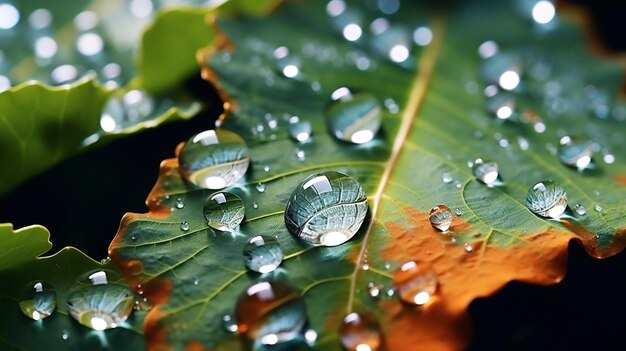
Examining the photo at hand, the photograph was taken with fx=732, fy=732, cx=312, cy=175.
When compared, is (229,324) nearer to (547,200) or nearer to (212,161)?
(212,161)

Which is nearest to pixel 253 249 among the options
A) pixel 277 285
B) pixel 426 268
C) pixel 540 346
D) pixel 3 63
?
pixel 277 285

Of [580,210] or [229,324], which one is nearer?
[229,324]

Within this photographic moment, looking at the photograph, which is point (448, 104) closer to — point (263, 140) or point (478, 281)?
point (263, 140)

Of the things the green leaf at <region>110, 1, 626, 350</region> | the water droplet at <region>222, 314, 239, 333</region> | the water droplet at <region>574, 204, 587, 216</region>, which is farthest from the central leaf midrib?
the water droplet at <region>574, 204, 587, 216</region>

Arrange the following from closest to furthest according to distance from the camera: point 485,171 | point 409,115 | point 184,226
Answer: point 184,226 < point 485,171 < point 409,115

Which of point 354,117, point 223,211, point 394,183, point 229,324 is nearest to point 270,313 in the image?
point 229,324

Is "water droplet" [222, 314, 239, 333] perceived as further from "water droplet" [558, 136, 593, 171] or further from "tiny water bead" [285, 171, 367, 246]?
"water droplet" [558, 136, 593, 171]

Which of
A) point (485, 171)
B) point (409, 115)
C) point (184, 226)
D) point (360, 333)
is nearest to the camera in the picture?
point (360, 333)

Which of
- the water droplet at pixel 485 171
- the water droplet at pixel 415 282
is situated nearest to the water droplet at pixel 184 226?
the water droplet at pixel 415 282
